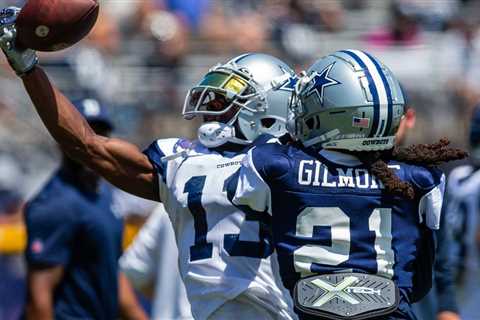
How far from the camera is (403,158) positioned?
3668mm

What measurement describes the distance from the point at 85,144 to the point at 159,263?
1886 mm

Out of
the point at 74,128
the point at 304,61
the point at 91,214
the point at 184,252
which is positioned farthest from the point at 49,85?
the point at 304,61

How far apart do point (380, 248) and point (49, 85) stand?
1166 millimetres

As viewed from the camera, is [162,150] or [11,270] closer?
[162,150]

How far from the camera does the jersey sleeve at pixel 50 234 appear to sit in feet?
19.0

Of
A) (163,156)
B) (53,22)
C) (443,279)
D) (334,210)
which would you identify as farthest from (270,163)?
(443,279)

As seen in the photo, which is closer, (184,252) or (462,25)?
(184,252)

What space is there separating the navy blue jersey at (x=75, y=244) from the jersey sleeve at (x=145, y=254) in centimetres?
16

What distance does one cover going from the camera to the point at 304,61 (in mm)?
9742

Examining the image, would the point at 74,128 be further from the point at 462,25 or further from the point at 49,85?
the point at 462,25

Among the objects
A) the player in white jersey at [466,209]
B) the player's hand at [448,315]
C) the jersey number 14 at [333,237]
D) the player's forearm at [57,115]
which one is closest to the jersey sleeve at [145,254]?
the player in white jersey at [466,209]

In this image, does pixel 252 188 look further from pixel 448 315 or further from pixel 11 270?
pixel 11 270

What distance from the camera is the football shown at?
12.8ft

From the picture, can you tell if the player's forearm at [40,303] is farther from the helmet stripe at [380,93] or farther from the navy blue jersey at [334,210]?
the helmet stripe at [380,93]
